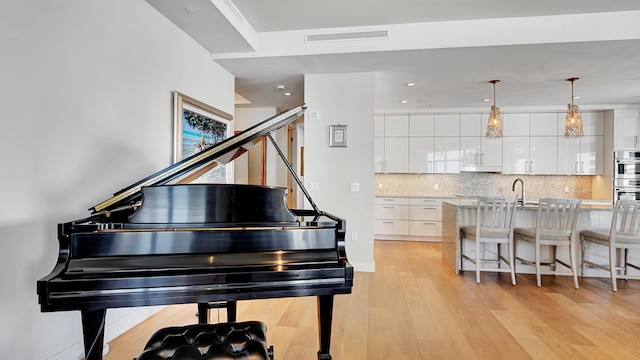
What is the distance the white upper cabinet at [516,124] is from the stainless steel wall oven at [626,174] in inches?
57.2

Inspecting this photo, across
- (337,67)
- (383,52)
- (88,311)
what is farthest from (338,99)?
(88,311)

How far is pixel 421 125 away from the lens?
6172mm

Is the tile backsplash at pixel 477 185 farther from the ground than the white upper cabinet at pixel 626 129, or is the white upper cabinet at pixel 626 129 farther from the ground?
the white upper cabinet at pixel 626 129

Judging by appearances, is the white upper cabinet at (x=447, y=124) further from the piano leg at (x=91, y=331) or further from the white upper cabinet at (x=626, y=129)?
the piano leg at (x=91, y=331)

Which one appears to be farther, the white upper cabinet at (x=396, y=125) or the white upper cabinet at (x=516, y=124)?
the white upper cabinet at (x=396, y=125)

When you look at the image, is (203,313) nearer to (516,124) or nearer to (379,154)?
(379,154)

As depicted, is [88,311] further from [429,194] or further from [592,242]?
[429,194]

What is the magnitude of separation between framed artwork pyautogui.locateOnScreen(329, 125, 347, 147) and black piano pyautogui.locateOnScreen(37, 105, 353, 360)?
215 cm

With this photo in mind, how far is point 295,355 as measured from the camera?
2061 mm

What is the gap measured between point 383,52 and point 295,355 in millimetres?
2970

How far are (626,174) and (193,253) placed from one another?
7.12 metres

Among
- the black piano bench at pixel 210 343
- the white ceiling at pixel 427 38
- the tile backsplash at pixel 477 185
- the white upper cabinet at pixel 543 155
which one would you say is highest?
the white ceiling at pixel 427 38

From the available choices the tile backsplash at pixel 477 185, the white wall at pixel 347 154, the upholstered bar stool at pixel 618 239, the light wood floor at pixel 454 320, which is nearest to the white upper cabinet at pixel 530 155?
the tile backsplash at pixel 477 185

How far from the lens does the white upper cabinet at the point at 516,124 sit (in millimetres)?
5867
